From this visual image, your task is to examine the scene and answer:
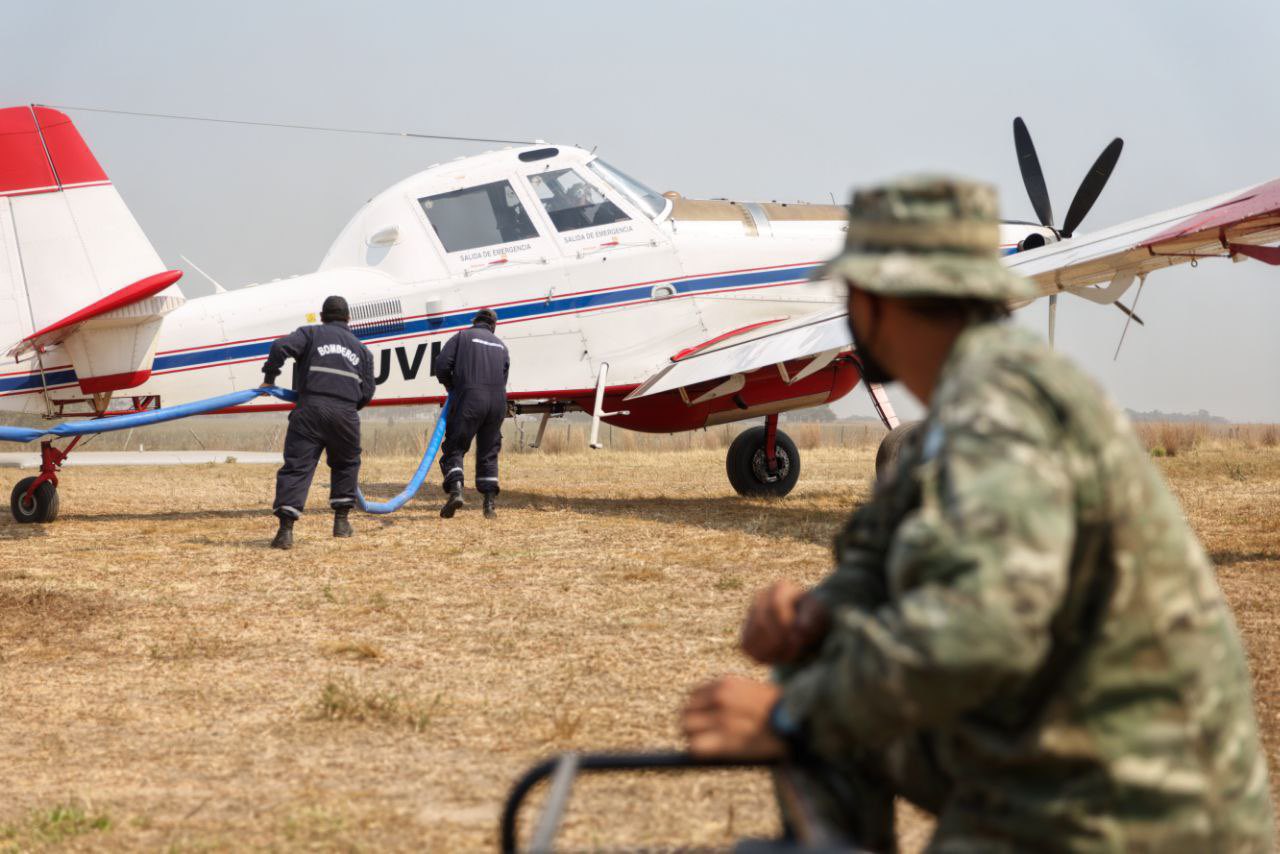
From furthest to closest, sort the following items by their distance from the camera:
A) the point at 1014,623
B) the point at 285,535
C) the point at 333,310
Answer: the point at 333,310
the point at 285,535
the point at 1014,623

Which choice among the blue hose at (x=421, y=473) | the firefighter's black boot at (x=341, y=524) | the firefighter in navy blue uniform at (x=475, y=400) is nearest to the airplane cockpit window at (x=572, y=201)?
the firefighter in navy blue uniform at (x=475, y=400)

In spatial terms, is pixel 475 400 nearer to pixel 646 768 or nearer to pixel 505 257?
pixel 505 257

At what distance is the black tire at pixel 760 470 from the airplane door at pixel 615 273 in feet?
5.55

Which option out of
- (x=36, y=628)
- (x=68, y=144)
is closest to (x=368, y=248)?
(x=68, y=144)

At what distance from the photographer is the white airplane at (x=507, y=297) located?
11703 millimetres

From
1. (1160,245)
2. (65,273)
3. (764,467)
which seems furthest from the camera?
(764,467)

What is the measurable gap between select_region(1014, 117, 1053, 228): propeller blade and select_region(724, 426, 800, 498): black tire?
4.02m

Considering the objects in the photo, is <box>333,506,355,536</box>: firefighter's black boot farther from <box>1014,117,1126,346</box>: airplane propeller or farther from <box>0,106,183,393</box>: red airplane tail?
<box>1014,117,1126,346</box>: airplane propeller

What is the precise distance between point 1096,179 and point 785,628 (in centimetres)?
1316

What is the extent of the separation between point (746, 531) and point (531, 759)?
6.23 m

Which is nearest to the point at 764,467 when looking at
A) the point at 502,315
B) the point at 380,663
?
the point at 502,315

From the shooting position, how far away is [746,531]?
10.7 meters

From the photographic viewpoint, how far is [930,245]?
5.88ft

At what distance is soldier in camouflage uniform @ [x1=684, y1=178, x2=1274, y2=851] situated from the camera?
156 cm
